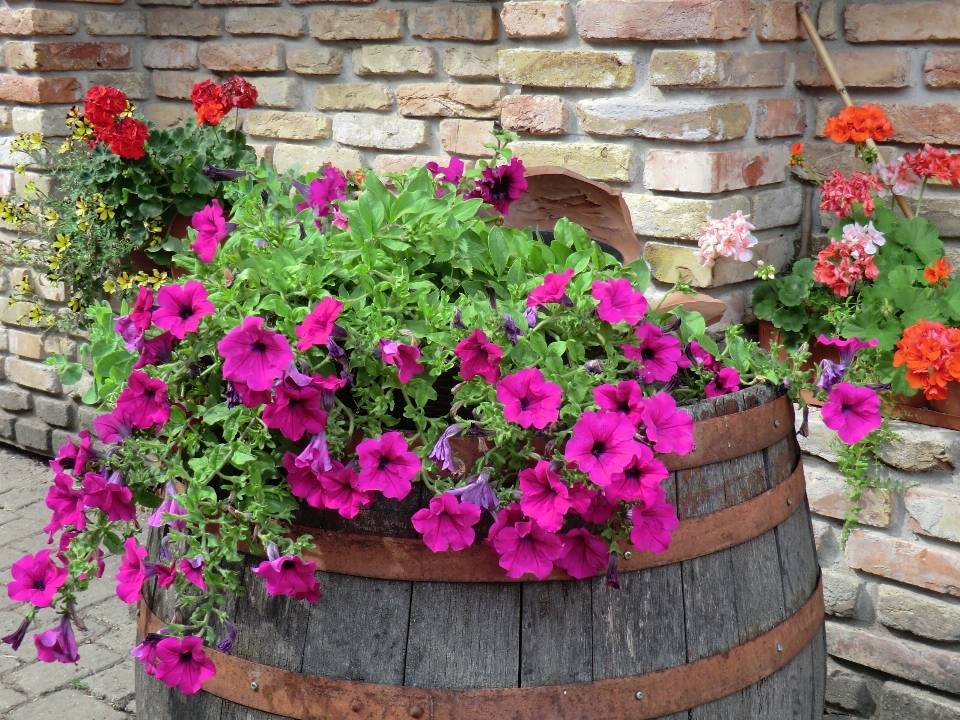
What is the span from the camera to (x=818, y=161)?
8.10 feet

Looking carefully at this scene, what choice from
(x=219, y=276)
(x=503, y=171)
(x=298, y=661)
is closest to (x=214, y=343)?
(x=219, y=276)

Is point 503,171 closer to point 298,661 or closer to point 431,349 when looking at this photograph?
point 431,349

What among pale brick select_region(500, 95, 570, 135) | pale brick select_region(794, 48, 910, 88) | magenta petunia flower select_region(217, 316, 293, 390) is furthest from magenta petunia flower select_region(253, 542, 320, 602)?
pale brick select_region(794, 48, 910, 88)

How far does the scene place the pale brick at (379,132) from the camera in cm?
288

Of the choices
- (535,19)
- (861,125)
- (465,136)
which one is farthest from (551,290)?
(465,136)

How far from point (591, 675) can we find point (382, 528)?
29cm

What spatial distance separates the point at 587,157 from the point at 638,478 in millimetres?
1488

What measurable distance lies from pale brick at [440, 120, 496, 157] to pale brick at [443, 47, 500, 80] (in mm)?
125

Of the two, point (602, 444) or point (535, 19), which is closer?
point (602, 444)

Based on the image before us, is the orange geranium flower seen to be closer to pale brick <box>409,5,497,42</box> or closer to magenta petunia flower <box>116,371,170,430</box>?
pale brick <box>409,5,497,42</box>

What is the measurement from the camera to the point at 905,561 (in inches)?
89.7

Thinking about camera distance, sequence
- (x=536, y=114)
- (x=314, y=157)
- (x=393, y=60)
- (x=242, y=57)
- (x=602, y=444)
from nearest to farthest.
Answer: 1. (x=602, y=444)
2. (x=536, y=114)
3. (x=393, y=60)
4. (x=314, y=157)
5. (x=242, y=57)

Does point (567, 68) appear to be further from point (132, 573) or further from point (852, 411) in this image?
point (132, 573)

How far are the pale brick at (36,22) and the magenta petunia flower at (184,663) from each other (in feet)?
9.45
